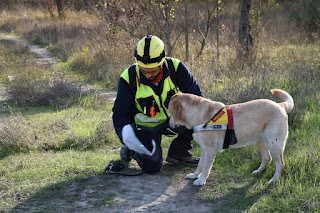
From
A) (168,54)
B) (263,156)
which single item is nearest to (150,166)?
(263,156)

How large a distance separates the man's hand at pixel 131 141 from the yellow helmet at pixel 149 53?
0.69m

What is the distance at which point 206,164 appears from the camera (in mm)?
4602

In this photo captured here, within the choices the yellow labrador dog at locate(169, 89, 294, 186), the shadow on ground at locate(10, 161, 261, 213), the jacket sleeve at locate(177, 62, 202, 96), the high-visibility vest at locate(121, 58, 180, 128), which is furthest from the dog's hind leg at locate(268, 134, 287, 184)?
the high-visibility vest at locate(121, 58, 180, 128)

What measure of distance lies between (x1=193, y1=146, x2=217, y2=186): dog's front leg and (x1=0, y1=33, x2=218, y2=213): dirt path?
0.09 meters

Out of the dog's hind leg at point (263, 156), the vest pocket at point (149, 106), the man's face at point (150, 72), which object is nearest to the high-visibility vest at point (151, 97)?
the vest pocket at point (149, 106)

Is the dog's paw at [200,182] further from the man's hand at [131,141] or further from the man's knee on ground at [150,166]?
the man's hand at [131,141]

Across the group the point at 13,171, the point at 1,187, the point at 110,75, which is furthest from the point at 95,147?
the point at 110,75

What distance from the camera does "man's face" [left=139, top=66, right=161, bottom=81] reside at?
15.7 feet

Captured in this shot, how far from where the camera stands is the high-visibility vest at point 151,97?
5004 millimetres

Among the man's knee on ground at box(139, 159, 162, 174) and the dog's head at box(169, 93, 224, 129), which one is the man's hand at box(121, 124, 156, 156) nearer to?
the man's knee on ground at box(139, 159, 162, 174)

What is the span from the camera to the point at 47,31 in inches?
754

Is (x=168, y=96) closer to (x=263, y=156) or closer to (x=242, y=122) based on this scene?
(x=242, y=122)

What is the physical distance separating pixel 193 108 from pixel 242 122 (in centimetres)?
50

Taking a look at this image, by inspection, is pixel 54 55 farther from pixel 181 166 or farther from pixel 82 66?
pixel 181 166
